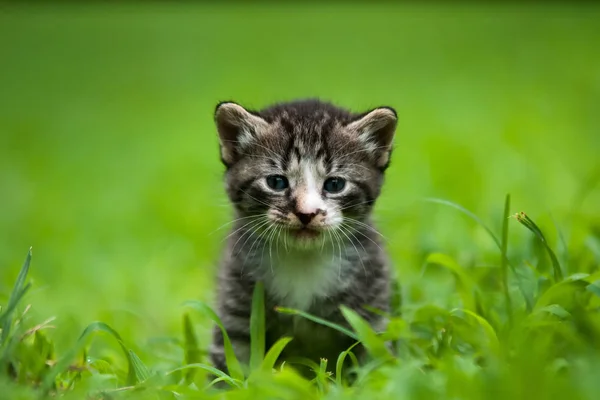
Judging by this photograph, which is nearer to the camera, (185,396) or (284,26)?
(185,396)

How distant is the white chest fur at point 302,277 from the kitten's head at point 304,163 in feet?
0.64

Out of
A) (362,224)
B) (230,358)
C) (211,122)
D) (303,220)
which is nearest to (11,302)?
(230,358)

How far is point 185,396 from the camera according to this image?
3.64 m

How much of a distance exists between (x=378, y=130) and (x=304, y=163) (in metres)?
0.57

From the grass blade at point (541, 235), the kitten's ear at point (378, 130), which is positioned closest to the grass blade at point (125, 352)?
the kitten's ear at point (378, 130)

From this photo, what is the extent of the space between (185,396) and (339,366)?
0.80 m

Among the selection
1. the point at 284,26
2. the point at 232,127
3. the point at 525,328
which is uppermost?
the point at 284,26

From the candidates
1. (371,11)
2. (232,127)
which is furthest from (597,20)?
(232,127)

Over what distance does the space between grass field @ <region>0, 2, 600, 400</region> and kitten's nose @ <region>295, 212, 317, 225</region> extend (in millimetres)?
697

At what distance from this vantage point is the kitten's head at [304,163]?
4.71 m

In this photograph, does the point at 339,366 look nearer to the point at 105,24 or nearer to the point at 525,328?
the point at 525,328

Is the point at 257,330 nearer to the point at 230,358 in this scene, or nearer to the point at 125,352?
the point at 230,358

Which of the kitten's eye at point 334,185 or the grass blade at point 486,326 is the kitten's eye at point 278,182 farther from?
the grass blade at point 486,326

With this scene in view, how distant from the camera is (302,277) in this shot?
4852 mm
